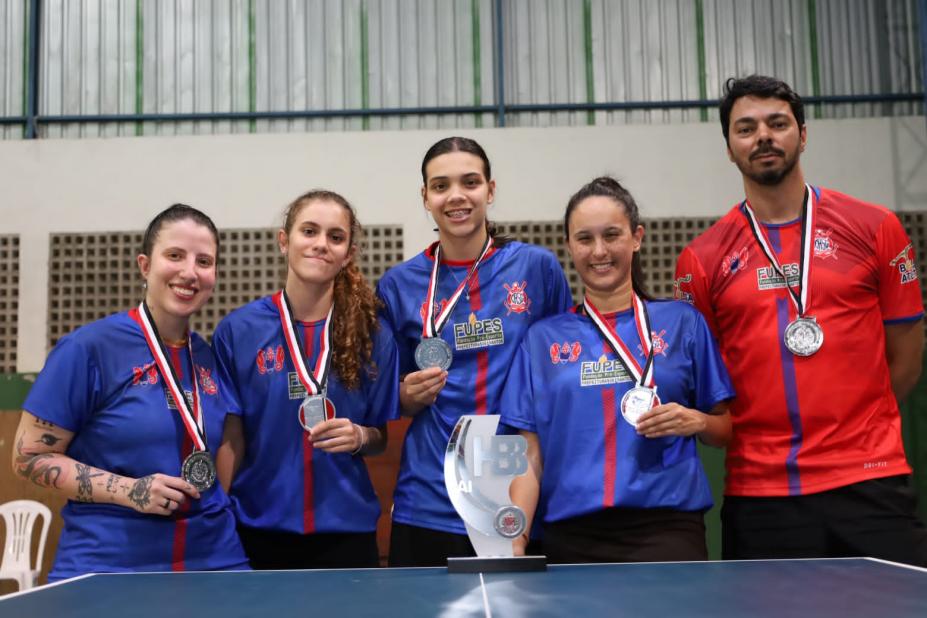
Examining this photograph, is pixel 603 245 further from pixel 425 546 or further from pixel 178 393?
pixel 178 393

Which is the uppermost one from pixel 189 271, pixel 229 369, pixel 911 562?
pixel 189 271

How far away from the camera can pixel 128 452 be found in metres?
2.70

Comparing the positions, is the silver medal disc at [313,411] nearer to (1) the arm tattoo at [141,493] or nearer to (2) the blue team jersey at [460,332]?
(2) the blue team jersey at [460,332]

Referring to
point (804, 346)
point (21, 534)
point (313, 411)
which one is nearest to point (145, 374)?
point (313, 411)

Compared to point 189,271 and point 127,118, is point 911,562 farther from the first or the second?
point 127,118

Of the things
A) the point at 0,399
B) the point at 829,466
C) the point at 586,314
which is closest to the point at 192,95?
the point at 0,399

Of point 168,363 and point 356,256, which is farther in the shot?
point 356,256

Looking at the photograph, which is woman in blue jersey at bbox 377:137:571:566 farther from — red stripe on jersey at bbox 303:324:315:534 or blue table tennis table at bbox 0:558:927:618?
blue table tennis table at bbox 0:558:927:618

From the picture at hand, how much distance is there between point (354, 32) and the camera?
903 centimetres

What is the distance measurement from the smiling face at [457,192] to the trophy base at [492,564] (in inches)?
50.9

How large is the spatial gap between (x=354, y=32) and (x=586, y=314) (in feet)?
22.6

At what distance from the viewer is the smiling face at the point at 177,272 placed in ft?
9.66

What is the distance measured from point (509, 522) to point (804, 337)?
1.29 m

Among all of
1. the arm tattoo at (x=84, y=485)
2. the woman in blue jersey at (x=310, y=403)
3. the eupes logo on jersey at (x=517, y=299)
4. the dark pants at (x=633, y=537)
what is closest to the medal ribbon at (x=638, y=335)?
the eupes logo on jersey at (x=517, y=299)
